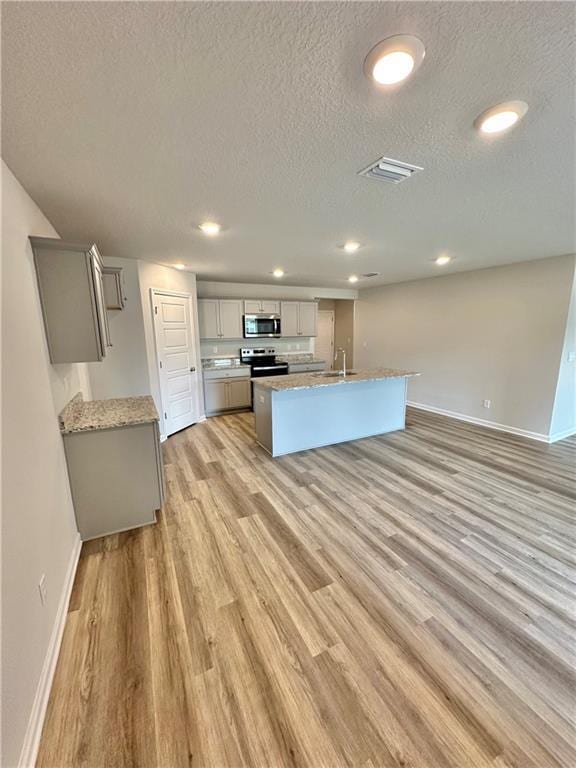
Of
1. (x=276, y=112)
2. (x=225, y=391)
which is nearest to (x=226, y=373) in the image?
(x=225, y=391)

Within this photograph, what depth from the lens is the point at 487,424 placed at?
4.73 metres

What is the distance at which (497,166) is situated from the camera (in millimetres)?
1639

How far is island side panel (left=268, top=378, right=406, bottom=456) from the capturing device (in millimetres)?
3730

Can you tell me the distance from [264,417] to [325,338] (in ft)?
15.4

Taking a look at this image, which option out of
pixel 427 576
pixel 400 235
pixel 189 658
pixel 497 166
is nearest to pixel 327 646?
pixel 189 658

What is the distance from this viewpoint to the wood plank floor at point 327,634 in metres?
1.15

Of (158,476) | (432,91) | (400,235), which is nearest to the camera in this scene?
(432,91)

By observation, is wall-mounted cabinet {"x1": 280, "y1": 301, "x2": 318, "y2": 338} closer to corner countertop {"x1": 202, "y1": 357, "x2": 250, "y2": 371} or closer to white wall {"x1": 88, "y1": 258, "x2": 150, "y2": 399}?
corner countertop {"x1": 202, "y1": 357, "x2": 250, "y2": 371}

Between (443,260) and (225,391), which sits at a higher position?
(443,260)

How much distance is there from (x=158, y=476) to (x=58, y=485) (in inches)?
27.1

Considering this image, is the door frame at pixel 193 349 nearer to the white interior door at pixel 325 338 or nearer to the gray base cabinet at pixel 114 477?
the gray base cabinet at pixel 114 477

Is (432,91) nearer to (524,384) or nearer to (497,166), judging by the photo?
(497,166)

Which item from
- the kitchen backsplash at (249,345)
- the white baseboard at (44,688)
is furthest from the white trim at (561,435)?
the white baseboard at (44,688)

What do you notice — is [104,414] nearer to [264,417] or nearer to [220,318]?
[264,417]
